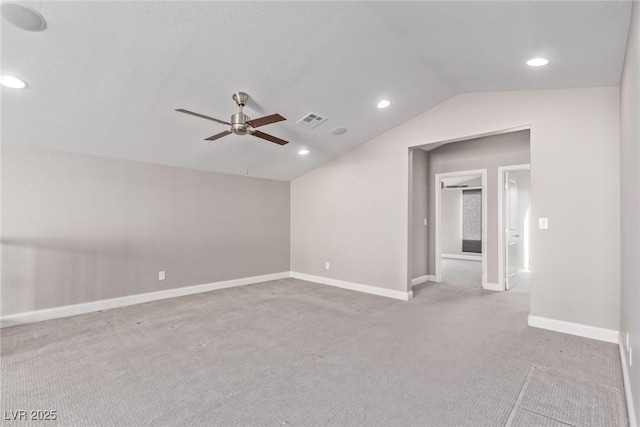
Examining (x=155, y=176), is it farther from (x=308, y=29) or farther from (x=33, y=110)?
(x=308, y=29)

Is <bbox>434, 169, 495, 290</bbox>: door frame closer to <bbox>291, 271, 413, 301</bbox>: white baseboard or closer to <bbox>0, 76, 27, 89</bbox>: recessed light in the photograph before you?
<bbox>291, 271, 413, 301</bbox>: white baseboard

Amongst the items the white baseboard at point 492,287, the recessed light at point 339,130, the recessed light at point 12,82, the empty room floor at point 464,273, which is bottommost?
the empty room floor at point 464,273

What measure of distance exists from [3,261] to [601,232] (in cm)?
653

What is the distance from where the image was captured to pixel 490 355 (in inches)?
108

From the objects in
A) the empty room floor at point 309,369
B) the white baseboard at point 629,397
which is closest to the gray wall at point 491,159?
the empty room floor at point 309,369

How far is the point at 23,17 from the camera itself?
1.99 metres

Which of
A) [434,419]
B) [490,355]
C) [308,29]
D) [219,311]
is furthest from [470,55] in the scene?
[219,311]

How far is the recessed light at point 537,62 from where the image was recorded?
286 cm

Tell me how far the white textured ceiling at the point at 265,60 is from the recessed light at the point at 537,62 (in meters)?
0.06

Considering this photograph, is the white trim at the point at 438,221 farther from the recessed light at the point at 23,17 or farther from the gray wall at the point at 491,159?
the recessed light at the point at 23,17

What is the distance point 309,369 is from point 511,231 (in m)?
5.30

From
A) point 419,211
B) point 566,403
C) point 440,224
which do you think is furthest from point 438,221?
point 566,403

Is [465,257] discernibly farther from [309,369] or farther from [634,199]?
[309,369]

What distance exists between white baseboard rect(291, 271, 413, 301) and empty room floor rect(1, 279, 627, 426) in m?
0.64
